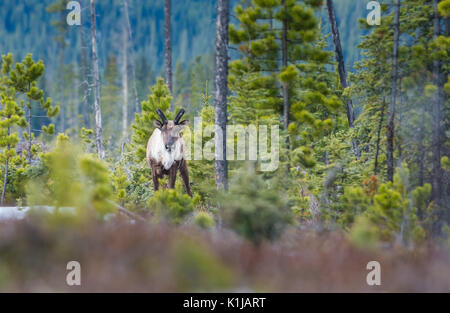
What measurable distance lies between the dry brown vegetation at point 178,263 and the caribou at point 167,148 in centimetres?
422

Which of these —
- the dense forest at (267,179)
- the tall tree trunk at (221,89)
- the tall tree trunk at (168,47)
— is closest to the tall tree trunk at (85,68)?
the dense forest at (267,179)

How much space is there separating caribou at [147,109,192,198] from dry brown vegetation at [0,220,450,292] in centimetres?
422

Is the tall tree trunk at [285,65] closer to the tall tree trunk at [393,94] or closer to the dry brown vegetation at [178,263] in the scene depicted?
the tall tree trunk at [393,94]

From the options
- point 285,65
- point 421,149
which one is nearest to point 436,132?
point 421,149

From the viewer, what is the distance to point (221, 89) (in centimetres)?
1007

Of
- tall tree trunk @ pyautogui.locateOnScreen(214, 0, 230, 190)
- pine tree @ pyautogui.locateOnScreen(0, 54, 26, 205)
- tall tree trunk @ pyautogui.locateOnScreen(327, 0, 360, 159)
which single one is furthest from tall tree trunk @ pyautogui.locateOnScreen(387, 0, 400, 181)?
pine tree @ pyautogui.locateOnScreen(0, 54, 26, 205)

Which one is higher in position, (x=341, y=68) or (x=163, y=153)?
(x=341, y=68)

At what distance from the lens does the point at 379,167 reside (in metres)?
11.0

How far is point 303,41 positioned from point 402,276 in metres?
6.57

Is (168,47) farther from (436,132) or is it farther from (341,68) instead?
(436,132)

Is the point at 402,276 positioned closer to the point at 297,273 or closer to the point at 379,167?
the point at 297,273

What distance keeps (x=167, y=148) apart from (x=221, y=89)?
6.51 ft

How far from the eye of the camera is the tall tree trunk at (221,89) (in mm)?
10016

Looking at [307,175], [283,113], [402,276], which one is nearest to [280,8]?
[283,113]
